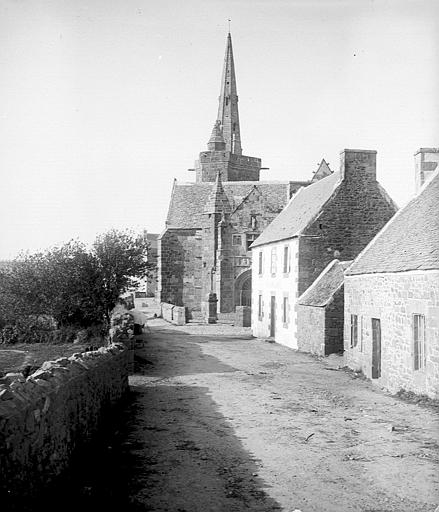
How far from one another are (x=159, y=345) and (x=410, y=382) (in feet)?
49.8

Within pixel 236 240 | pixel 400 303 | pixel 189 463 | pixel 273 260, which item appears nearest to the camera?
pixel 189 463

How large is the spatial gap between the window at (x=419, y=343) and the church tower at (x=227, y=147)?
5525 cm

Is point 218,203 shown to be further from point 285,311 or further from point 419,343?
point 419,343

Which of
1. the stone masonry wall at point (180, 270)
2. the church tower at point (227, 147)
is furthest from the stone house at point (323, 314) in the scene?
the church tower at point (227, 147)

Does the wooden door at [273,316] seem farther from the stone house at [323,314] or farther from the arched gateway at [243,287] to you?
the arched gateway at [243,287]

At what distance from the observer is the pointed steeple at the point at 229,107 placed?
250 ft

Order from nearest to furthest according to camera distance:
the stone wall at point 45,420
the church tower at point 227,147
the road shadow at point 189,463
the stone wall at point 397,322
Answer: the stone wall at point 45,420
the road shadow at point 189,463
the stone wall at point 397,322
the church tower at point 227,147

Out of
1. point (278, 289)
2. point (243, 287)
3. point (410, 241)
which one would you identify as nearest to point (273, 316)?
point (278, 289)

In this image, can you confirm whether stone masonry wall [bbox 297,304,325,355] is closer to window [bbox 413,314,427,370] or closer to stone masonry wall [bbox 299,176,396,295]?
stone masonry wall [bbox 299,176,396,295]

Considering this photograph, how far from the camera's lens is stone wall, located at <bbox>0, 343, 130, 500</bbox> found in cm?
578

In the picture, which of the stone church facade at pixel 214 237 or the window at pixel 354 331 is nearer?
the window at pixel 354 331

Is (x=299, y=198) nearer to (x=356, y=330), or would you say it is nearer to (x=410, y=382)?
(x=356, y=330)

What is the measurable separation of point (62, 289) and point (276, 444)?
21524mm

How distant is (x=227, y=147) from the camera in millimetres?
75125
